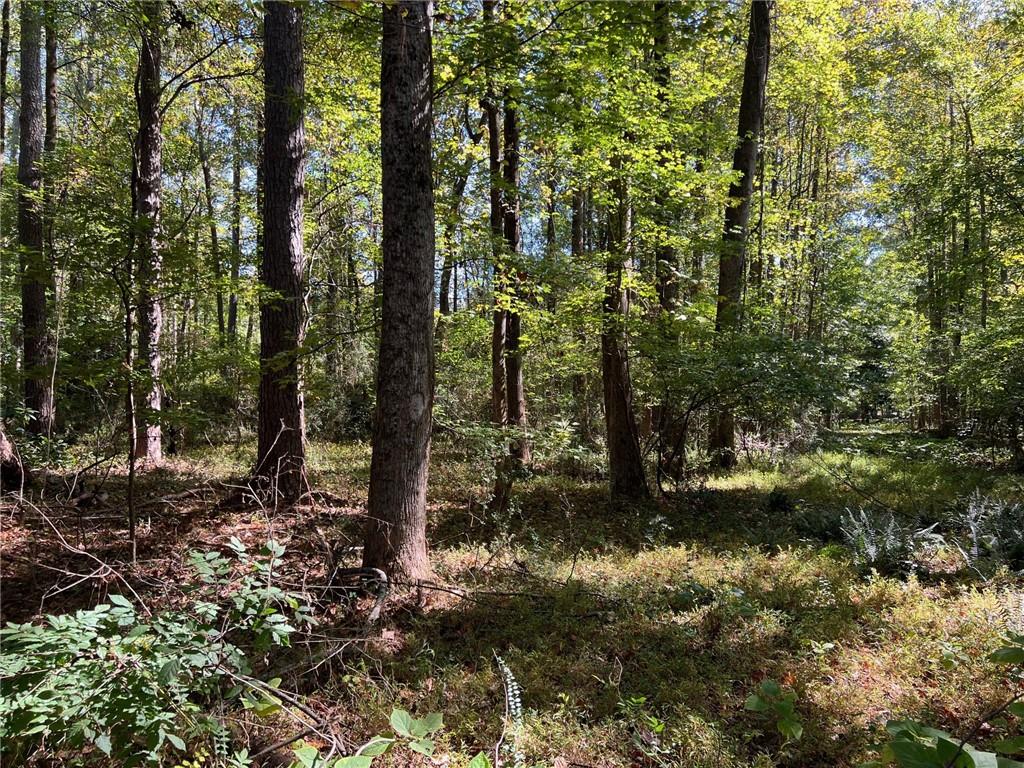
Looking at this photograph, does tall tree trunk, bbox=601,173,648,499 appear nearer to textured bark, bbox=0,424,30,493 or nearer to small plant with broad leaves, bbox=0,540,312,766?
small plant with broad leaves, bbox=0,540,312,766

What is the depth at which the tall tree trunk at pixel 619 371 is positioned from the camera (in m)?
8.04

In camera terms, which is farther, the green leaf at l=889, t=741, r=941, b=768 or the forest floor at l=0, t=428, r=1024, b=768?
the forest floor at l=0, t=428, r=1024, b=768

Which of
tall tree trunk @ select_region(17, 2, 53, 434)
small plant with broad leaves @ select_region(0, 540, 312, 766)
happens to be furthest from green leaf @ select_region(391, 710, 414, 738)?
tall tree trunk @ select_region(17, 2, 53, 434)

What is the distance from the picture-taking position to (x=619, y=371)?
8305mm

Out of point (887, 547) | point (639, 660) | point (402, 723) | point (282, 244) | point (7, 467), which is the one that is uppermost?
point (282, 244)

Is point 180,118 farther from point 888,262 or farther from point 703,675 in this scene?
point 888,262

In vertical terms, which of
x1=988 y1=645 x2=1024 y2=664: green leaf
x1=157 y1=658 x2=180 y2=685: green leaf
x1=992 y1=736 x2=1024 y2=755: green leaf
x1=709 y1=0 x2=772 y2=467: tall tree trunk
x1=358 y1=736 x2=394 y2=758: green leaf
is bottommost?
x1=358 y1=736 x2=394 y2=758: green leaf

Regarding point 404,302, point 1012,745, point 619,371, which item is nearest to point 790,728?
point 1012,745

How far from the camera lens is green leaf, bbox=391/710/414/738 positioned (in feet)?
6.25

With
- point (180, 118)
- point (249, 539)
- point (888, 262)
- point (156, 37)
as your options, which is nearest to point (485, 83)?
point (156, 37)

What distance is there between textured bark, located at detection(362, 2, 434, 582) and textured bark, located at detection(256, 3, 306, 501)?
2.64m

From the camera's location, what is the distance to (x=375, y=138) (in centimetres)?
902

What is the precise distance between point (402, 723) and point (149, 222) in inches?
161

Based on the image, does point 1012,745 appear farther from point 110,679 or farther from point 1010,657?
point 110,679
